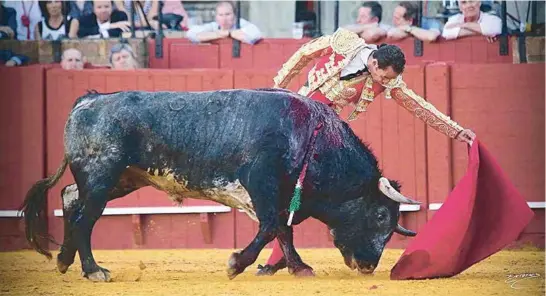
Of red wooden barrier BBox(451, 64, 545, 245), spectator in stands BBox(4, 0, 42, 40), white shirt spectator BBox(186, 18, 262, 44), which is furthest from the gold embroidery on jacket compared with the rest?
spectator in stands BBox(4, 0, 42, 40)

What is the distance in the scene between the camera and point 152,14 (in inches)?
387

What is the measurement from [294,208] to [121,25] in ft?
11.5

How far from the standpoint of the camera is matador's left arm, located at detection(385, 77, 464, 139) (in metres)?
6.98

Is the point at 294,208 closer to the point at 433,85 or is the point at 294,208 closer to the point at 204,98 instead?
the point at 204,98

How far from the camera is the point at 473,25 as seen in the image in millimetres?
9508

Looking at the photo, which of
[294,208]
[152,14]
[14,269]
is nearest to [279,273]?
[294,208]

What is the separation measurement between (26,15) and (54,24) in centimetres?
21

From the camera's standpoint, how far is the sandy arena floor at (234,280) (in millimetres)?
6246

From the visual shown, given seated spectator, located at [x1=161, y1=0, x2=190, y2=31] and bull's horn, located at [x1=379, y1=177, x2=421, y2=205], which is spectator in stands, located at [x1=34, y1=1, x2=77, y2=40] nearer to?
seated spectator, located at [x1=161, y1=0, x2=190, y2=31]

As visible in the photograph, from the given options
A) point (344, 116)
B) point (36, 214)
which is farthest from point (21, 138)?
point (36, 214)

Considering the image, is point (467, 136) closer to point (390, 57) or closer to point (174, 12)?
point (390, 57)

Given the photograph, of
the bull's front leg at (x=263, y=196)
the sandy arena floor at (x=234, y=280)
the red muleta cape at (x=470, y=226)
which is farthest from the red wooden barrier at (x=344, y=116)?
the bull's front leg at (x=263, y=196)

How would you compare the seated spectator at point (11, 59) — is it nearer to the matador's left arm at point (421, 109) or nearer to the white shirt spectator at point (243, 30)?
the white shirt spectator at point (243, 30)

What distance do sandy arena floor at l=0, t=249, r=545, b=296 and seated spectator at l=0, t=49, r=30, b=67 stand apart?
1540mm
